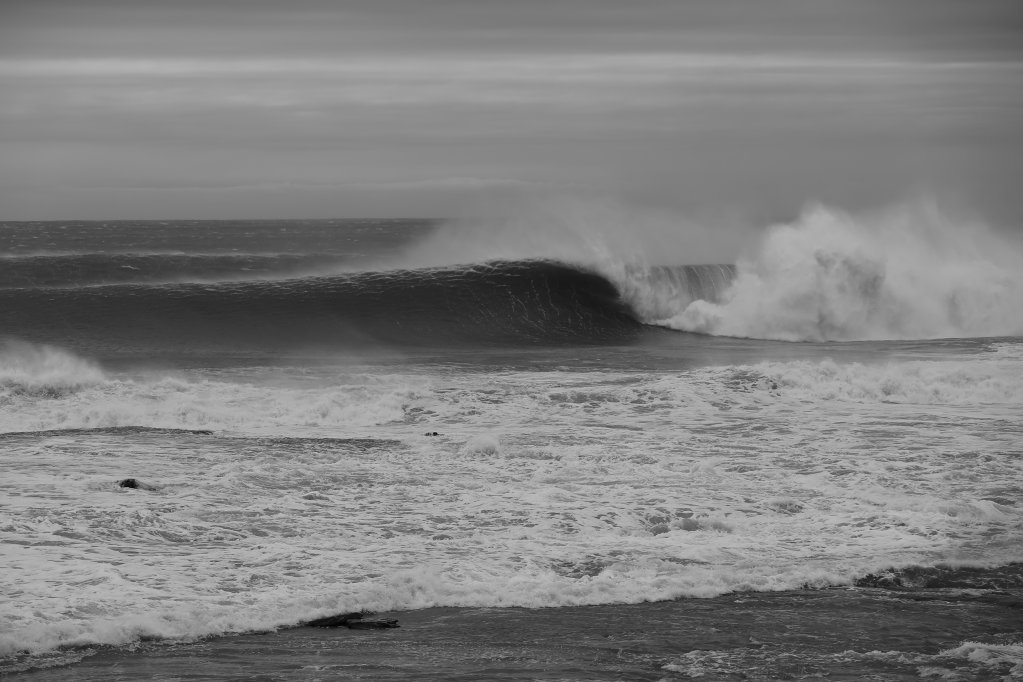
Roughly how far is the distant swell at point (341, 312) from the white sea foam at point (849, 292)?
10.3 ft

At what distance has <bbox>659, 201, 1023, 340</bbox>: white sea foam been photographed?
28.5 metres

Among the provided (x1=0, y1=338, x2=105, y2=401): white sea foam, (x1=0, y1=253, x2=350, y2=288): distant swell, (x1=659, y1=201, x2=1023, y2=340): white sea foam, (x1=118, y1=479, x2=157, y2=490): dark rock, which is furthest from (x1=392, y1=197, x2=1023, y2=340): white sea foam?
(x1=118, y1=479, x2=157, y2=490): dark rock

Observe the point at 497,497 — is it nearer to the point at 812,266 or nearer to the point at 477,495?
the point at 477,495

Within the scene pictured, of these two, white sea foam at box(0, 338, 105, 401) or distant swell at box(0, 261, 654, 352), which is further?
distant swell at box(0, 261, 654, 352)

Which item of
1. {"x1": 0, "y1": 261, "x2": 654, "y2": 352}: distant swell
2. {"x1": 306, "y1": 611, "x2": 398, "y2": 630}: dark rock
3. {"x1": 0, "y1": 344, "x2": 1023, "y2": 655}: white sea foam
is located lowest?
{"x1": 306, "y1": 611, "x2": 398, "y2": 630}: dark rock

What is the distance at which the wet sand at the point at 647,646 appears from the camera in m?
6.79

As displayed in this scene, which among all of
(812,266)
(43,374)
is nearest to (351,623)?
(43,374)

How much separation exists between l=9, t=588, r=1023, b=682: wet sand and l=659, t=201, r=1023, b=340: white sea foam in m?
20.5

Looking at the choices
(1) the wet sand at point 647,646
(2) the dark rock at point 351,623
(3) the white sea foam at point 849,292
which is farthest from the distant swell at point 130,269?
(1) the wet sand at point 647,646

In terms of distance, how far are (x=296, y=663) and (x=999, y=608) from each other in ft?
16.5

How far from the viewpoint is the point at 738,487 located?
38.3ft

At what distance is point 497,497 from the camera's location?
11.2 meters

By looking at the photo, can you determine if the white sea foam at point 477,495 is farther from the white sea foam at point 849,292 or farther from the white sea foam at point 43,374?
the white sea foam at point 849,292

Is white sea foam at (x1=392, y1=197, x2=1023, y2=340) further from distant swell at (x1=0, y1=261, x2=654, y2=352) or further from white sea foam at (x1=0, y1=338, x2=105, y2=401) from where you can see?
white sea foam at (x1=0, y1=338, x2=105, y2=401)
